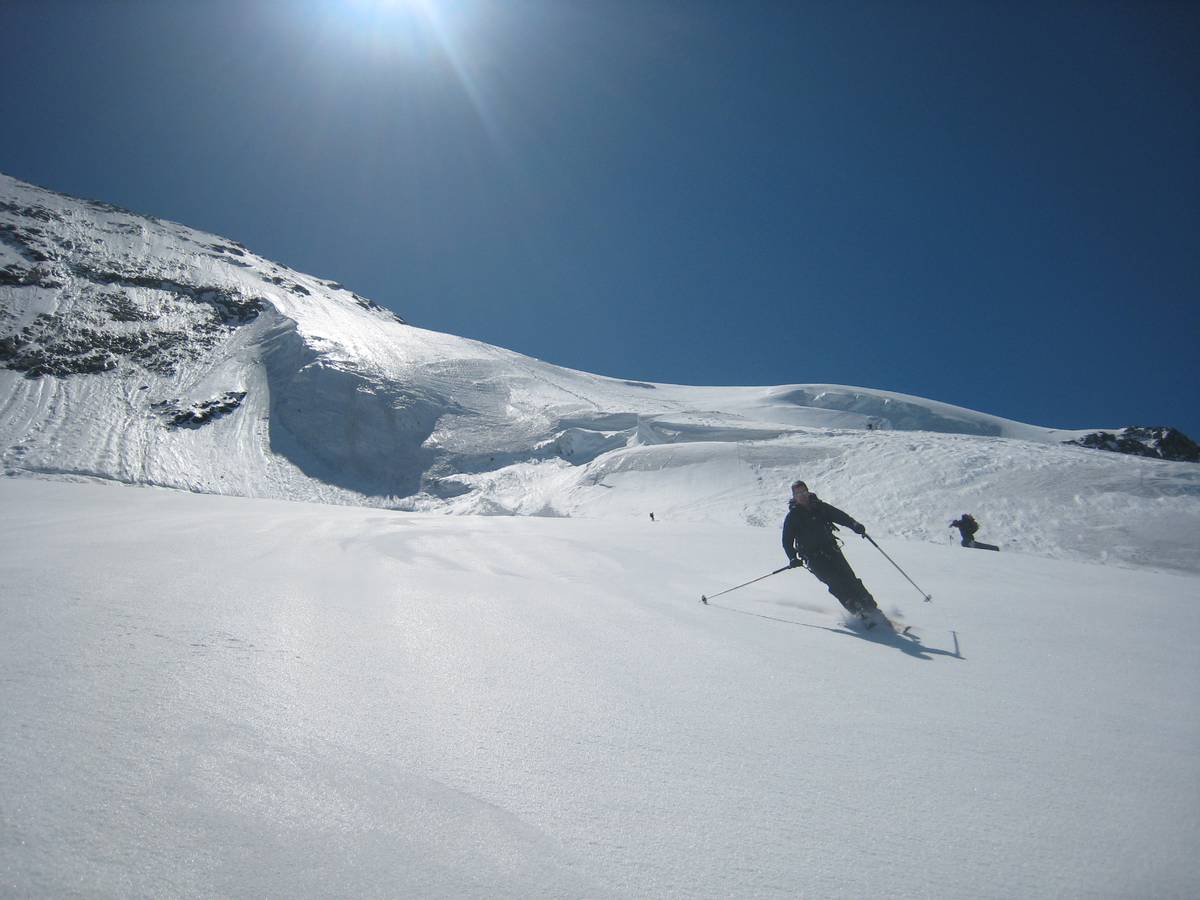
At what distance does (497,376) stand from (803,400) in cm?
3223

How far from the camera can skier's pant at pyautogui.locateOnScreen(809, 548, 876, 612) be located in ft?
17.7

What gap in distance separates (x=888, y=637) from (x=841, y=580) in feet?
2.65

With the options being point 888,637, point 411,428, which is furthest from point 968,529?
point 411,428

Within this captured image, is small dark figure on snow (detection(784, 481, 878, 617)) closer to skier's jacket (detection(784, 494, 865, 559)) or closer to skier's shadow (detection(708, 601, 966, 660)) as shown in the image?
skier's jacket (detection(784, 494, 865, 559))

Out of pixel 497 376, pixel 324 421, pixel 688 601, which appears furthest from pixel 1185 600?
pixel 497 376

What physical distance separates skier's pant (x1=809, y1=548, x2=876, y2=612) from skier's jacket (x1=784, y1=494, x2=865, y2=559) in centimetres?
6

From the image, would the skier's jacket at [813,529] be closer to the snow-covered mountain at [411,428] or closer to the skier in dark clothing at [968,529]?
the skier in dark clothing at [968,529]

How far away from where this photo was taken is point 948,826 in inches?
80.6

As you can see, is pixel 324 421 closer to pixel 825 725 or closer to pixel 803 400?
pixel 825 725

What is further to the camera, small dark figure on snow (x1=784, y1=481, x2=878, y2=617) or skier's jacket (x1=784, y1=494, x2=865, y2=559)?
skier's jacket (x1=784, y1=494, x2=865, y2=559)

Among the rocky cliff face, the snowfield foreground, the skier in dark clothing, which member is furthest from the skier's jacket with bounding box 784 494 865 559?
the rocky cliff face

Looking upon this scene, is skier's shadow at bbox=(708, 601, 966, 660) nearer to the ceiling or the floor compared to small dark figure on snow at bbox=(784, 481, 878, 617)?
nearer to the floor

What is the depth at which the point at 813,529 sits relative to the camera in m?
6.08

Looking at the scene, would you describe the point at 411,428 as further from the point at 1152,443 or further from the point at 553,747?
the point at 1152,443
